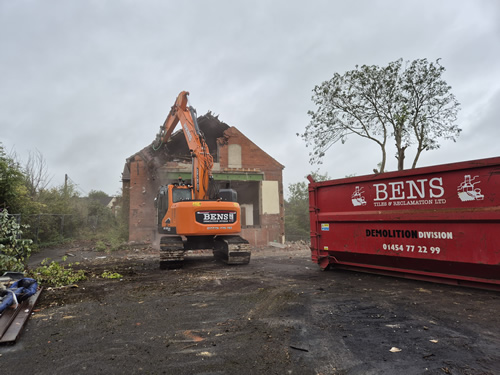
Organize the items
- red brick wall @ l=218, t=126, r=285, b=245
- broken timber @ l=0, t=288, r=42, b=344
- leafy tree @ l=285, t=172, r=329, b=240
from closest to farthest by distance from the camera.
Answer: broken timber @ l=0, t=288, r=42, b=344, red brick wall @ l=218, t=126, r=285, b=245, leafy tree @ l=285, t=172, r=329, b=240

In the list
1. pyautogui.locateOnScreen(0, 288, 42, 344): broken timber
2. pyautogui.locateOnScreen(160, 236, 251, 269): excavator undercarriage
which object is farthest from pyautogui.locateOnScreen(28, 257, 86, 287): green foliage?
pyautogui.locateOnScreen(160, 236, 251, 269): excavator undercarriage

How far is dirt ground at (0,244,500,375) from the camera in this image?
278 cm

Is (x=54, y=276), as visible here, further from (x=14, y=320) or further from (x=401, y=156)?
(x=401, y=156)

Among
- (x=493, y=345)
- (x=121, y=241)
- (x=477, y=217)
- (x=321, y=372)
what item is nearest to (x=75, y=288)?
(x=321, y=372)

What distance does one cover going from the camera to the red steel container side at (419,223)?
15.9 feet

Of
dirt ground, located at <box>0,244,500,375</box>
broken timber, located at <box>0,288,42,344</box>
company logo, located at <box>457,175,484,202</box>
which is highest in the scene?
company logo, located at <box>457,175,484,202</box>

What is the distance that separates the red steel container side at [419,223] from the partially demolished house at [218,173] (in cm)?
1174

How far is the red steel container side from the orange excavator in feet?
9.51

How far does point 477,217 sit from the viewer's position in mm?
4859

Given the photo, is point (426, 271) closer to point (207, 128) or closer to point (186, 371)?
point (186, 371)

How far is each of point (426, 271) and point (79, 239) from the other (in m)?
21.7

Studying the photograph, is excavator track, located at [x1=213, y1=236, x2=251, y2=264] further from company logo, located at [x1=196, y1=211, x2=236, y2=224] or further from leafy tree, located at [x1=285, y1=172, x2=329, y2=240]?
leafy tree, located at [x1=285, y1=172, x2=329, y2=240]

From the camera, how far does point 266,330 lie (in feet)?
11.8

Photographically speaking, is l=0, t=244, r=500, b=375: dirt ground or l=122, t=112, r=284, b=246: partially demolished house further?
l=122, t=112, r=284, b=246: partially demolished house
